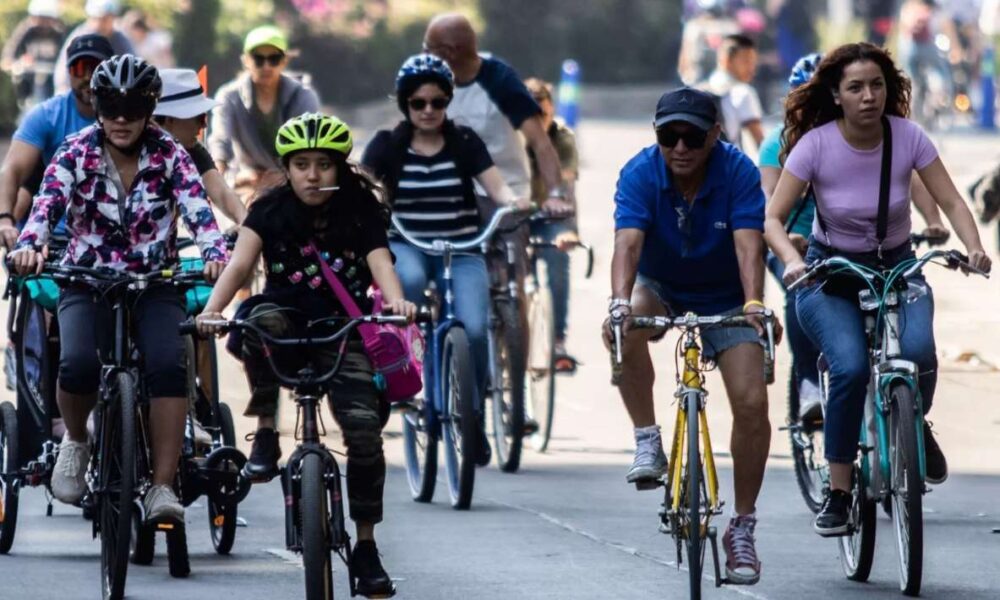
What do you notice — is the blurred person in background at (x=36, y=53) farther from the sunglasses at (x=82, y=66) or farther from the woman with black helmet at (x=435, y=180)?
the sunglasses at (x=82, y=66)

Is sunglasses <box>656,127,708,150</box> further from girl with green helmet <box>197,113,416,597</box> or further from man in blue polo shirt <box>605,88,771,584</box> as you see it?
girl with green helmet <box>197,113,416,597</box>

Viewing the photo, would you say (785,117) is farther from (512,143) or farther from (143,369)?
(512,143)

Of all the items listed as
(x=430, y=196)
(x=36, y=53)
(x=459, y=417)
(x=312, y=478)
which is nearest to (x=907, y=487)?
(x=312, y=478)

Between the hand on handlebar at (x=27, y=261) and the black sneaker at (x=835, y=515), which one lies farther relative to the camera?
the black sneaker at (x=835, y=515)

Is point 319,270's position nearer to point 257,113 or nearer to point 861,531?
point 861,531

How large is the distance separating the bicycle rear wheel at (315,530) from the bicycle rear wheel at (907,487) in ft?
6.40

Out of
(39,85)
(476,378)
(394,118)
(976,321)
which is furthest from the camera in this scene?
(394,118)

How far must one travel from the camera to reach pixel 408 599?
842 cm

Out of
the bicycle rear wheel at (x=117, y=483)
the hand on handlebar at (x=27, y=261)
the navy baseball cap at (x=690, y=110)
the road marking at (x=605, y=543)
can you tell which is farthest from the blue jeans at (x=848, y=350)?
the hand on handlebar at (x=27, y=261)

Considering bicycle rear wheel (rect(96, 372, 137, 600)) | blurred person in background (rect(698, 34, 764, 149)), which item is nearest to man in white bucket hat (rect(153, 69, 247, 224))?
bicycle rear wheel (rect(96, 372, 137, 600))

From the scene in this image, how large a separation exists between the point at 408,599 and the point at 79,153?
1.92 m

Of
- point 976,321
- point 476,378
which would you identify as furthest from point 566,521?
point 976,321

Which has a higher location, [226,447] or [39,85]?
[39,85]

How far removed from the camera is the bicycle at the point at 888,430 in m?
8.23
